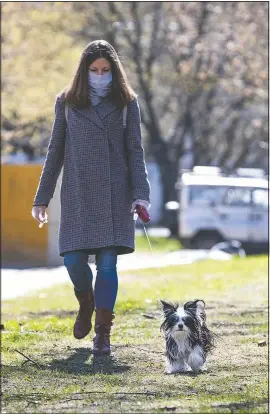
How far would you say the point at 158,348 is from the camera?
6215mm

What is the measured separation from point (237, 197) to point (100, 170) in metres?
20.8

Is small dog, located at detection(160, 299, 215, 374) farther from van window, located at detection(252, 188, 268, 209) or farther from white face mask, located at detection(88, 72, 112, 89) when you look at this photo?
van window, located at detection(252, 188, 268, 209)

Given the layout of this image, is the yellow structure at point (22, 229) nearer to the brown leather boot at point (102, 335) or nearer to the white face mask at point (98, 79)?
the brown leather boot at point (102, 335)

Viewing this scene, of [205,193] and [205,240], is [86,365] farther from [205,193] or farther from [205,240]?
[205,240]

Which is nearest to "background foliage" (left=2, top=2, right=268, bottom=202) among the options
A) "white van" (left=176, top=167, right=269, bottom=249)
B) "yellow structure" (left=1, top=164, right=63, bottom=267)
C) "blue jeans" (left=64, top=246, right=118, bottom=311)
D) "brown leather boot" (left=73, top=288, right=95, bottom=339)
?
"yellow structure" (left=1, top=164, right=63, bottom=267)

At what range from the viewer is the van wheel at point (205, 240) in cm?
2673

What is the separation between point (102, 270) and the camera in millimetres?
6152

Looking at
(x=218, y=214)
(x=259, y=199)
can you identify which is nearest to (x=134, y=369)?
(x=218, y=214)

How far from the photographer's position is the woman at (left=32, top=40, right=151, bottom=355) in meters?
6.03

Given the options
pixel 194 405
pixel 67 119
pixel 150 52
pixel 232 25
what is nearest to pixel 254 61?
pixel 232 25

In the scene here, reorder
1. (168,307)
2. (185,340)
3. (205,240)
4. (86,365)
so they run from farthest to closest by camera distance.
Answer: (205,240)
(86,365)
(168,307)
(185,340)

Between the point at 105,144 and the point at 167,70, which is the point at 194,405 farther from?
the point at 167,70

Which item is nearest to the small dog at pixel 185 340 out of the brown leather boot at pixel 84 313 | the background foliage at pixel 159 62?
the brown leather boot at pixel 84 313

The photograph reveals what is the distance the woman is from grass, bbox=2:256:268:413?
370 mm
